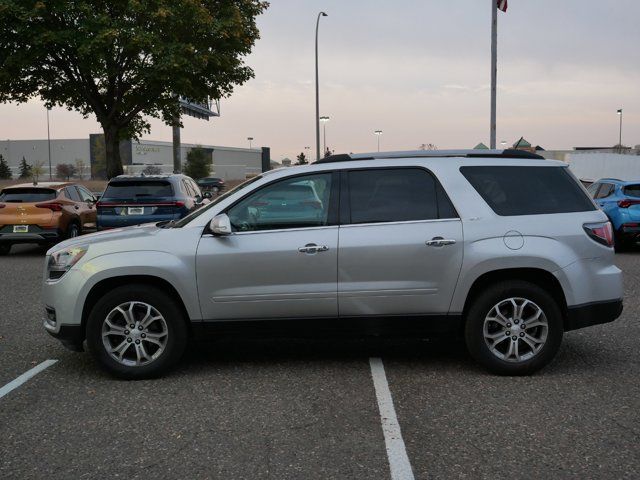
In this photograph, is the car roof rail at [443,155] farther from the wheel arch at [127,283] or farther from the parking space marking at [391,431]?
the parking space marking at [391,431]

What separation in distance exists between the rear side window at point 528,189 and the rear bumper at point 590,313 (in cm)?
77

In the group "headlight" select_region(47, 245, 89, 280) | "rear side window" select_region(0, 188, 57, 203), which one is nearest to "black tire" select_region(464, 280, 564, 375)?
"headlight" select_region(47, 245, 89, 280)

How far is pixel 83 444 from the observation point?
423cm

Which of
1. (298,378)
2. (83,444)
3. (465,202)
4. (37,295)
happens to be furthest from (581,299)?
(37,295)

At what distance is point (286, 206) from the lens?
5676 mm

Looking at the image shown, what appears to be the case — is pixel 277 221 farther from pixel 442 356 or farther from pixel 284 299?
pixel 442 356

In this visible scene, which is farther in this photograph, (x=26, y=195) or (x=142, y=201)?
(x=26, y=195)

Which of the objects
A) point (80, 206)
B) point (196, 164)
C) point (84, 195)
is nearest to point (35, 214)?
point (80, 206)

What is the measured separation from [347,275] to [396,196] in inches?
30.7

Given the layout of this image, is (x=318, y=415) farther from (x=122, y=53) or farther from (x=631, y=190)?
(x=122, y=53)

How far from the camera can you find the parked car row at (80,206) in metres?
14.4

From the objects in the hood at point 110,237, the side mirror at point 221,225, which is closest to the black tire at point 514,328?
the side mirror at point 221,225

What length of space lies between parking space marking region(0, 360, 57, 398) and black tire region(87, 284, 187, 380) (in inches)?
25.1

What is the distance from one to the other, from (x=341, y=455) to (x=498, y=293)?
6.96ft
